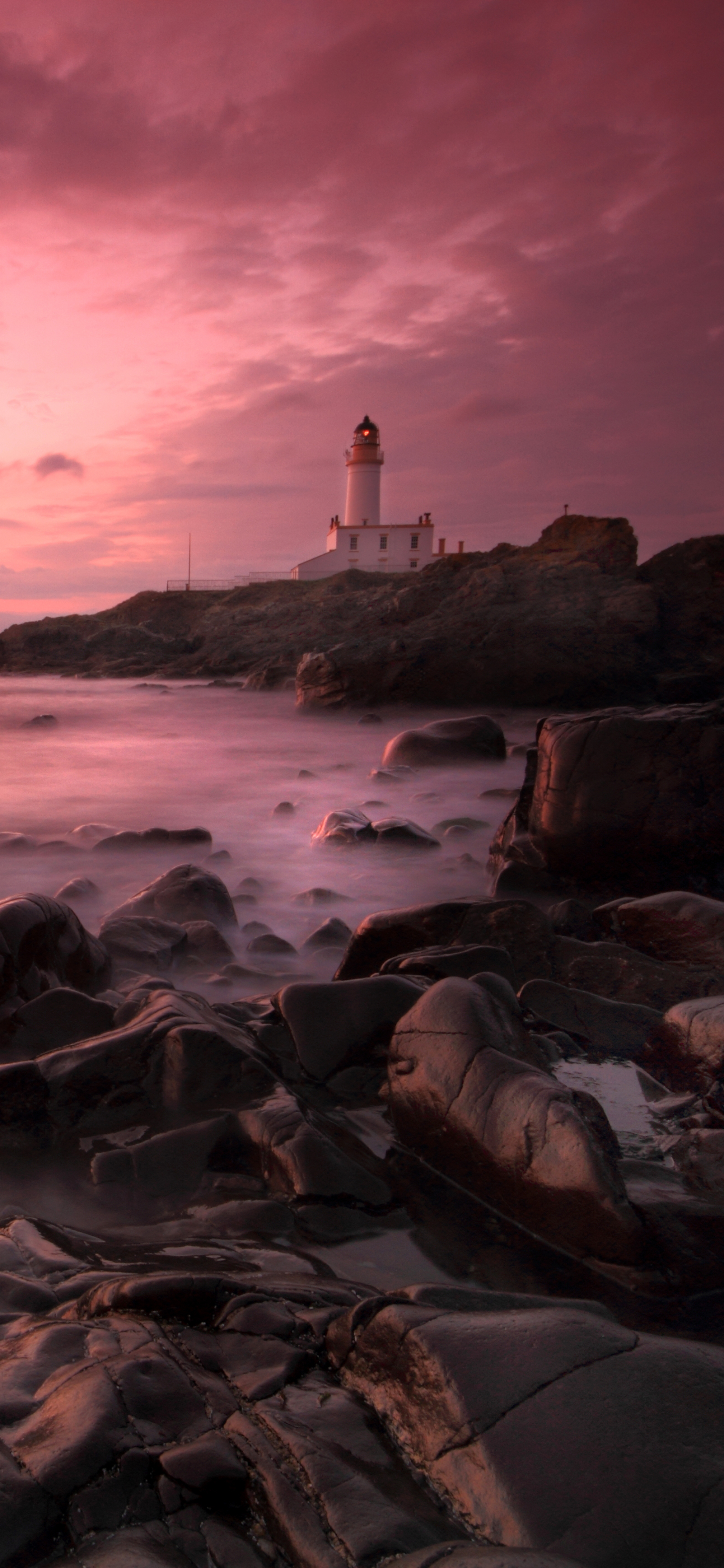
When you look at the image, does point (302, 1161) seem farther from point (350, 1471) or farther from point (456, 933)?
point (456, 933)

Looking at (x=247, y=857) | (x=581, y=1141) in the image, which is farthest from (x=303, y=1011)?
(x=247, y=857)

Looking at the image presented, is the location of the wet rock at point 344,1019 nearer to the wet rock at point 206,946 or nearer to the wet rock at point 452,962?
the wet rock at point 452,962

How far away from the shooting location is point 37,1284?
1.76 metres

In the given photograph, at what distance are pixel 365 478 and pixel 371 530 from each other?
11.4 feet

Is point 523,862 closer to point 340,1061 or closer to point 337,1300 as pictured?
point 340,1061

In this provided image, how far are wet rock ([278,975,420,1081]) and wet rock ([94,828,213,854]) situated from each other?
4.02 metres

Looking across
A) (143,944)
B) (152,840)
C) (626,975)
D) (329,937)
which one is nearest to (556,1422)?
(626,975)

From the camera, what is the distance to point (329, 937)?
15.6 ft

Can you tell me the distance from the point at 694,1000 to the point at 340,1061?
4.55 feet

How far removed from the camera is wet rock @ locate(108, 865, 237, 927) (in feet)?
16.4

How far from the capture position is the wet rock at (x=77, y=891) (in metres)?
5.61

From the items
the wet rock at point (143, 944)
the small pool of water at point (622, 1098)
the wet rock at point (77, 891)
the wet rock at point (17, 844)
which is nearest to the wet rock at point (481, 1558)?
the small pool of water at point (622, 1098)

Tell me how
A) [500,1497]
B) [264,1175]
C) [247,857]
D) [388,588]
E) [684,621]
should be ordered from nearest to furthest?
[500,1497], [264,1175], [247,857], [684,621], [388,588]

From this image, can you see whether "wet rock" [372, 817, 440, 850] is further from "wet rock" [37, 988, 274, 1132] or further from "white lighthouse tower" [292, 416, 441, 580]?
"white lighthouse tower" [292, 416, 441, 580]
